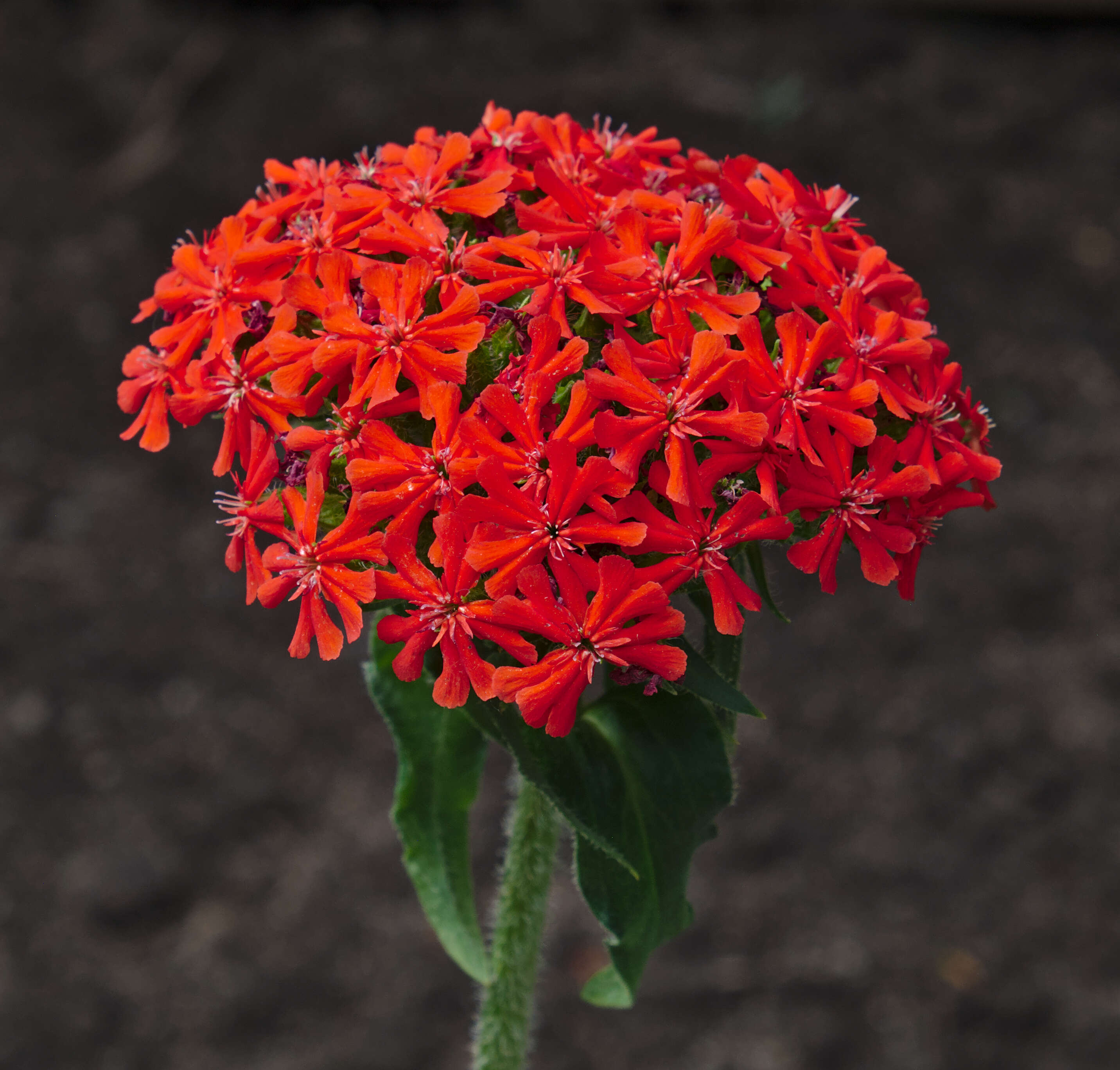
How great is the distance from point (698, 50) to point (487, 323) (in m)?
3.51

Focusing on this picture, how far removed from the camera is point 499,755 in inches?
95.4

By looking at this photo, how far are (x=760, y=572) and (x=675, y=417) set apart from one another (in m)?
0.23

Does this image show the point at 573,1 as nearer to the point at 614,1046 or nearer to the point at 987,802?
the point at 987,802

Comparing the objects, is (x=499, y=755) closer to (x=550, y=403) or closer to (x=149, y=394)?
(x=149, y=394)

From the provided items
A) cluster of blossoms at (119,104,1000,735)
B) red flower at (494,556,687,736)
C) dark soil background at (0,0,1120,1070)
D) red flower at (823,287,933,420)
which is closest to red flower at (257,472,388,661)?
cluster of blossoms at (119,104,1000,735)

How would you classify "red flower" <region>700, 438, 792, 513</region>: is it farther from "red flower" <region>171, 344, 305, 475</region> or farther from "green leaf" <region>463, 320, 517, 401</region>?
"red flower" <region>171, 344, 305, 475</region>

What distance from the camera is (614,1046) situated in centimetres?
210

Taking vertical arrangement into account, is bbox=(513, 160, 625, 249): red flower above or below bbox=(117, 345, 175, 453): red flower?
above

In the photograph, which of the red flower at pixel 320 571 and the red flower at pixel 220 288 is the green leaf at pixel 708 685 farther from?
the red flower at pixel 220 288

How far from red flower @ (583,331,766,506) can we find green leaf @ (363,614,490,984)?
425 millimetres

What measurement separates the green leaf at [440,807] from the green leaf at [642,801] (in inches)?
5.5

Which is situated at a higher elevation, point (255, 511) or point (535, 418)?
point (535, 418)

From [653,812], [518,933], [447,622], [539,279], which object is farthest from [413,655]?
[518,933]

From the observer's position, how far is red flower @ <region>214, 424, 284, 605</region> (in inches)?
29.7
